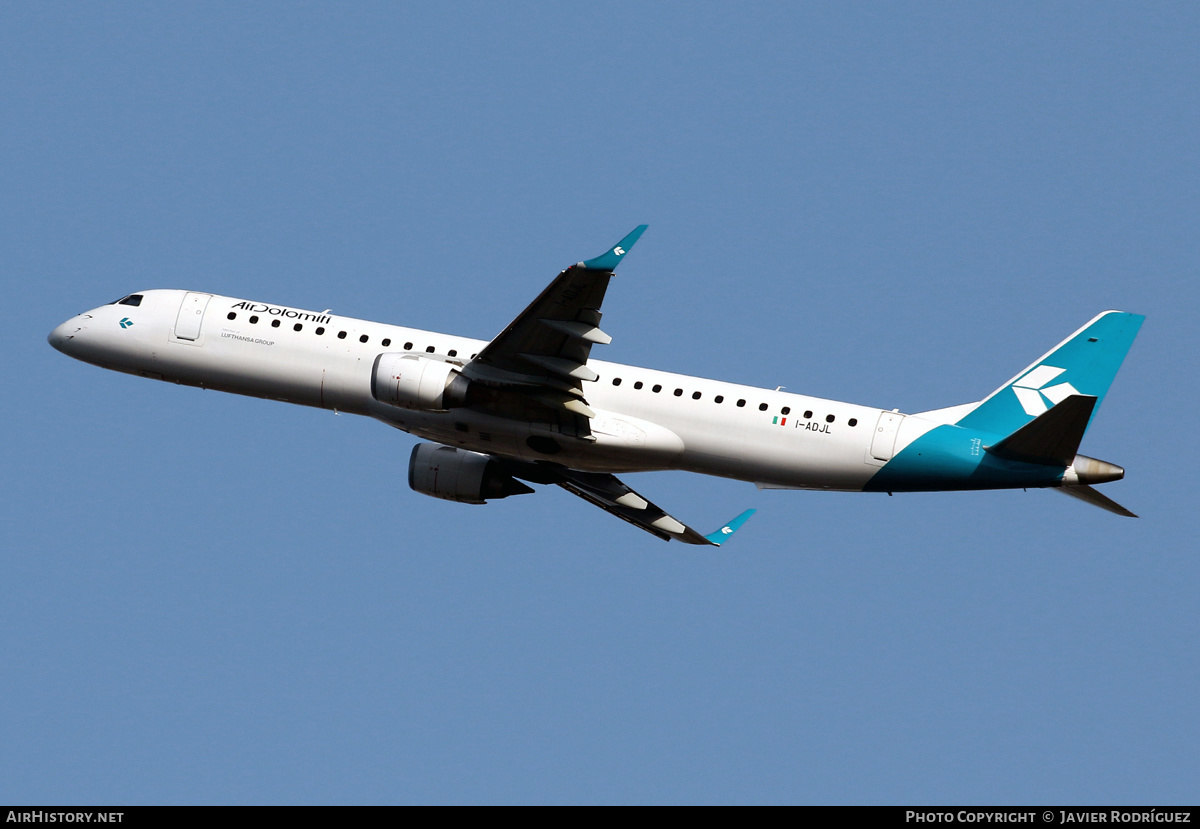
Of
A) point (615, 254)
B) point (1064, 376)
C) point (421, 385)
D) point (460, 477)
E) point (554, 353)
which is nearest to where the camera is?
point (615, 254)

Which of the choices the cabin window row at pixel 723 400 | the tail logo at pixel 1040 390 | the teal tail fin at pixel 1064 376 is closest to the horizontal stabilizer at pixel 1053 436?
the teal tail fin at pixel 1064 376

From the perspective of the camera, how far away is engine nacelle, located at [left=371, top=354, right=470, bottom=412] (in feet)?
117

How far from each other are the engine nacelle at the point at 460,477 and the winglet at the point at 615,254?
1092cm

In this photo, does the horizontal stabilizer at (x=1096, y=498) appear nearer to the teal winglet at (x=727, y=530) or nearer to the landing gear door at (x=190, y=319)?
the teal winglet at (x=727, y=530)

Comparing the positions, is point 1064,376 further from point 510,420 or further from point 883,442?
point 510,420

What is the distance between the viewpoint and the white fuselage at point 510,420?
120 feet

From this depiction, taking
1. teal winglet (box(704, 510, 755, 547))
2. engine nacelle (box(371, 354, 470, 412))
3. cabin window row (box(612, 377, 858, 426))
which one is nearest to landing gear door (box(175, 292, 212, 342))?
engine nacelle (box(371, 354, 470, 412))

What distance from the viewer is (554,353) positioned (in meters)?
34.9

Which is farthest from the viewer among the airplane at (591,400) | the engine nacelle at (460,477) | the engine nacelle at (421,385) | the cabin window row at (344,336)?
the engine nacelle at (460,477)

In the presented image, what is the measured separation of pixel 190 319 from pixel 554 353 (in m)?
12.1

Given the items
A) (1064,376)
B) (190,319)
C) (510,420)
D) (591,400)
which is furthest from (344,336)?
(1064,376)

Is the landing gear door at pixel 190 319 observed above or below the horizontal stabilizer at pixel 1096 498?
above
